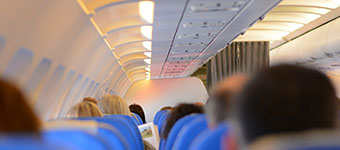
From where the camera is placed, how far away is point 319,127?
58.6 inches

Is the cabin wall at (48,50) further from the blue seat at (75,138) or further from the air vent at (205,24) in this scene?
the blue seat at (75,138)

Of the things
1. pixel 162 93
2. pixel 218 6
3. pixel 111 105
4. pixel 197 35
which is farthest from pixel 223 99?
pixel 162 93

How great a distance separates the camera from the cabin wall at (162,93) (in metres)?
26.0

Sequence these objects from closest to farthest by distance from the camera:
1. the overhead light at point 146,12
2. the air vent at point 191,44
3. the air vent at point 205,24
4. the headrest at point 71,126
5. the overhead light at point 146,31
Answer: the headrest at point 71,126 → the overhead light at point 146,12 → the air vent at point 205,24 → the overhead light at point 146,31 → the air vent at point 191,44

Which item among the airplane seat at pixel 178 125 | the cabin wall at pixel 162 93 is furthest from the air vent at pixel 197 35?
the cabin wall at pixel 162 93

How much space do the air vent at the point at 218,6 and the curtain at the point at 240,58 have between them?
8.61 metres

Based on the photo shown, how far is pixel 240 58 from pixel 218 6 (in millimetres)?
10016

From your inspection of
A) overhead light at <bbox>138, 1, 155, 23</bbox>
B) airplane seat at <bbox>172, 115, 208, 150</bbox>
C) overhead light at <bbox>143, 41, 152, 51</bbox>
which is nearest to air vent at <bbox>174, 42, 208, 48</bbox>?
overhead light at <bbox>143, 41, 152, 51</bbox>

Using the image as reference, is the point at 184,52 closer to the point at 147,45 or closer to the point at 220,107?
the point at 147,45

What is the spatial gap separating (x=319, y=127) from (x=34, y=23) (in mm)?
4720

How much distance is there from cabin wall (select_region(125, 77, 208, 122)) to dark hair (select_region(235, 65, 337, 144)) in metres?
24.5

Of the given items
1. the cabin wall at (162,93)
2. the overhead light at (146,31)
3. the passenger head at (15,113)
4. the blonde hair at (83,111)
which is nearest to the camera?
the passenger head at (15,113)

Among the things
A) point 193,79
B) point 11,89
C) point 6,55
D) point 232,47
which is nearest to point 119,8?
point 6,55

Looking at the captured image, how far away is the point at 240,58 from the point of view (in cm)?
1764
